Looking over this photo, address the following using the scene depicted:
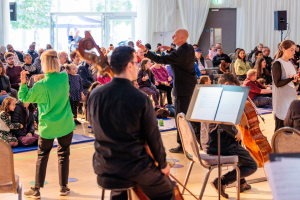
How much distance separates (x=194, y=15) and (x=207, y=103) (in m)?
14.2

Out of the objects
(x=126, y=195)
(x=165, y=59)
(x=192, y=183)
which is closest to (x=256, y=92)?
(x=165, y=59)

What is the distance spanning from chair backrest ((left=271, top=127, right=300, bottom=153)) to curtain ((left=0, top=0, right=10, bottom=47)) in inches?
572

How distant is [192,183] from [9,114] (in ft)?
9.96

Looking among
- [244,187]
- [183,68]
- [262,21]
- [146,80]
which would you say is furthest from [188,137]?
[262,21]

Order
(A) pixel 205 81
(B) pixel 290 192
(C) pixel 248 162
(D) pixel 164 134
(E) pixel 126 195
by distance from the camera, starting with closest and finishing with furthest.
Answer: (B) pixel 290 192 < (E) pixel 126 195 < (C) pixel 248 162 < (A) pixel 205 81 < (D) pixel 164 134

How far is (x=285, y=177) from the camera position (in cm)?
119

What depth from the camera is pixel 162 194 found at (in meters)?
2.34

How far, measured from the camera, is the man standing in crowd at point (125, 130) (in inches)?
86.3

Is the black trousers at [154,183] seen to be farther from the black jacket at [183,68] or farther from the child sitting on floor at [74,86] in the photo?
the child sitting on floor at [74,86]

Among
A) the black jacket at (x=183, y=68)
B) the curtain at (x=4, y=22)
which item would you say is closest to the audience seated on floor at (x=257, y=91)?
the black jacket at (x=183, y=68)

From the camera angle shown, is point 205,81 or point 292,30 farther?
point 292,30

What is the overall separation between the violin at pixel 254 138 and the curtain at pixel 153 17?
12.9 m

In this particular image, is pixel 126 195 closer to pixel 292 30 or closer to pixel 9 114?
pixel 9 114

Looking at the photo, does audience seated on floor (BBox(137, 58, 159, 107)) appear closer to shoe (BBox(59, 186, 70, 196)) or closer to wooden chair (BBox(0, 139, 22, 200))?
shoe (BBox(59, 186, 70, 196))
